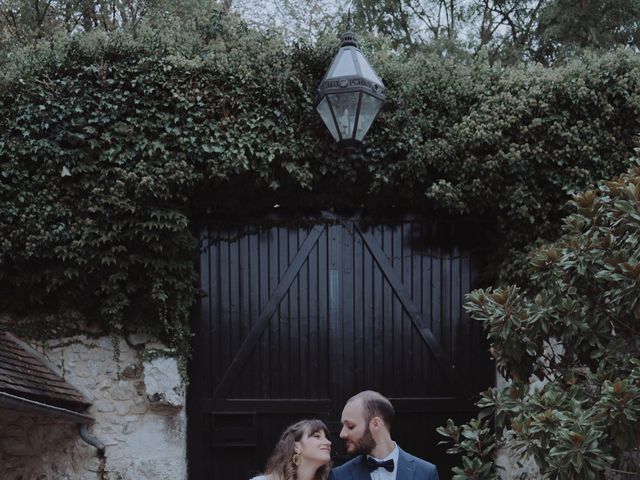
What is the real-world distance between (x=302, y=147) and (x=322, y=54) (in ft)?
2.50

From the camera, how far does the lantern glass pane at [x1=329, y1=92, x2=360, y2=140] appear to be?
4.85 meters

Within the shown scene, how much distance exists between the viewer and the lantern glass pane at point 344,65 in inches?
189

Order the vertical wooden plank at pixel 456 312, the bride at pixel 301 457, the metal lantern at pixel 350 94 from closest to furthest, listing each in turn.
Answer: the bride at pixel 301 457 → the metal lantern at pixel 350 94 → the vertical wooden plank at pixel 456 312

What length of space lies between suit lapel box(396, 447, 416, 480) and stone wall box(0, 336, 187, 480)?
247cm

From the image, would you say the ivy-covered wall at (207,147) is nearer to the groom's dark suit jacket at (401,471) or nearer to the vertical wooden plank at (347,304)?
the vertical wooden plank at (347,304)

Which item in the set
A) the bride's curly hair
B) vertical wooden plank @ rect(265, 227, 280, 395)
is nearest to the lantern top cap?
vertical wooden plank @ rect(265, 227, 280, 395)

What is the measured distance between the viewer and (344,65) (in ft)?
15.9

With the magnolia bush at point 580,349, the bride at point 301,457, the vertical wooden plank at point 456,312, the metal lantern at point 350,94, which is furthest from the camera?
the vertical wooden plank at point 456,312

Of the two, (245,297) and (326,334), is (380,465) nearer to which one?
(326,334)

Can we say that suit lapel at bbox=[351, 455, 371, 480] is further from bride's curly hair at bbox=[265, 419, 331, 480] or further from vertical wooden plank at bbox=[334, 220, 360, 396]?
vertical wooden plank at bbox=[334, 220, 360, 396]

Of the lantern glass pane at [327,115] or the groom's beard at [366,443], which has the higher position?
the lantern glass pane at [327,115]

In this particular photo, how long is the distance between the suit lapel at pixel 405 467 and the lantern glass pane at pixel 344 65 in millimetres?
2531

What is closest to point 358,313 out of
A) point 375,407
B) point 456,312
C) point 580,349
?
point 456,312

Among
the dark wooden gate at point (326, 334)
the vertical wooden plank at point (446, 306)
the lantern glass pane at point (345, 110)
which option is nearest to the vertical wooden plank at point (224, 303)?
the dark wooden gate at point (326, 334)
